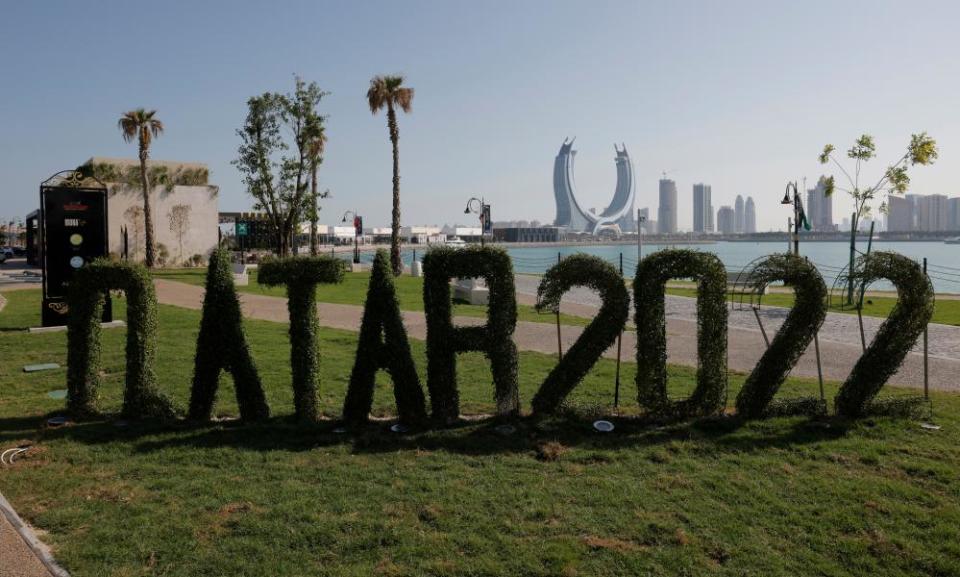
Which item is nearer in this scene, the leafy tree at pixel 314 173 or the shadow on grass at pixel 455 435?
the shadow on grass at pixel 455 435

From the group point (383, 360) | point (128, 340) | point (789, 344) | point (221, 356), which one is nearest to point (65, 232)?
point (128, 340)

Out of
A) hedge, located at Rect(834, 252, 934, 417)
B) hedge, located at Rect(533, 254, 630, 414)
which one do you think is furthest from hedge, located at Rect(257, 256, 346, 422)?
hedge, located at Rect(834, 252, 934, 417)

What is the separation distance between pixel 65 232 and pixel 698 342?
44.4 feet

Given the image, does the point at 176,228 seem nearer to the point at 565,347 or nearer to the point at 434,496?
the point at 565,347

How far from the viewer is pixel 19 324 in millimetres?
15844

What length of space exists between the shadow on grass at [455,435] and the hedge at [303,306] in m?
0.49

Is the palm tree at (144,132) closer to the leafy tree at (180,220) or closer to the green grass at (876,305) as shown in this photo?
the leafy tree at (180,220)

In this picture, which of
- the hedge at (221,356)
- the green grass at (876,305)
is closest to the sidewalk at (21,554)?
the hedge at (221,356)

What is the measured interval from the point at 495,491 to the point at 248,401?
3.60 metres

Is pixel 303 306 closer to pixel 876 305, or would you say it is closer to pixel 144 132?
pixel 876 305

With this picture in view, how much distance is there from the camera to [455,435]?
24.1 feet

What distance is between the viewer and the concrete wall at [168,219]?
40438mm

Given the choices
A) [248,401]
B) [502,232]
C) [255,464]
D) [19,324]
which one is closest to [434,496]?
[255,464]

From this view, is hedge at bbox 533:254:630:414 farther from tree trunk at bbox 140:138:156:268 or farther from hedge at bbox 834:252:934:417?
tree trunk at bbox 140:138:156:268
